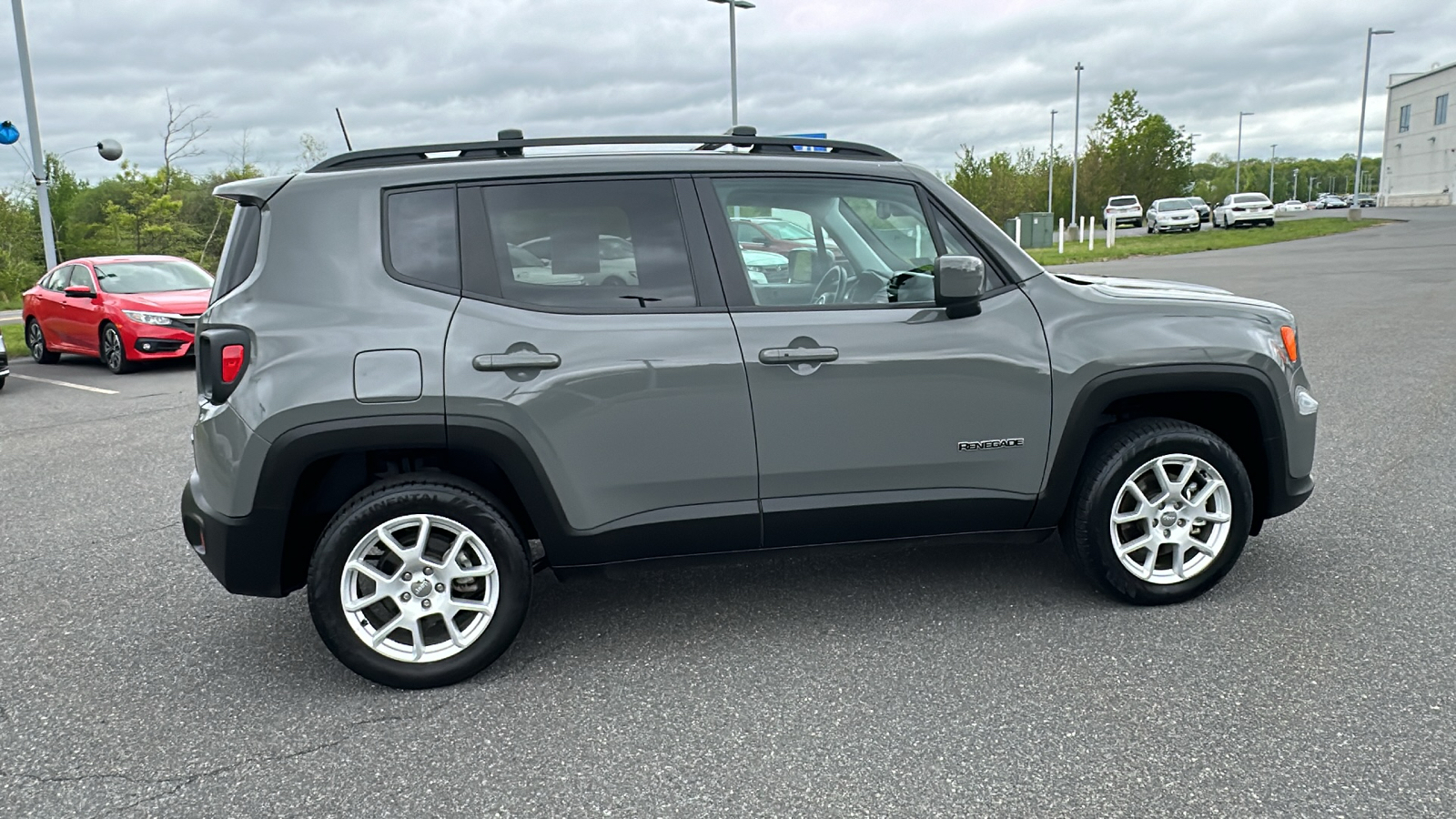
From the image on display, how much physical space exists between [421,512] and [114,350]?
11.7m

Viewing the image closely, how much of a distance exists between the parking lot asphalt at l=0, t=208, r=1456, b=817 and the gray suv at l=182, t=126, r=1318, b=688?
1.05ft

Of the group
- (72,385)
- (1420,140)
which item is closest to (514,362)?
(72,385)

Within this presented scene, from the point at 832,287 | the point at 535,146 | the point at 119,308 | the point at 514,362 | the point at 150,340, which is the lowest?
the point at 150,340

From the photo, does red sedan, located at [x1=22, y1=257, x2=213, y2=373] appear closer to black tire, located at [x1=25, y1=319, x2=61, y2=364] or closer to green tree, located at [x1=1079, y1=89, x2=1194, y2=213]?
black tire, located at [x1=25, y1=319, x2=61, y2=364]

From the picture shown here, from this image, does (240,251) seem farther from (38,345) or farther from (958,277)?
(38,345)

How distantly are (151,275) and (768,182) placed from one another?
1238 centimetres

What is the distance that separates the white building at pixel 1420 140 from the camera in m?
80.7

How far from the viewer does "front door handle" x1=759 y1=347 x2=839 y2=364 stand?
3.74m

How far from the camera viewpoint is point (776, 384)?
375cm

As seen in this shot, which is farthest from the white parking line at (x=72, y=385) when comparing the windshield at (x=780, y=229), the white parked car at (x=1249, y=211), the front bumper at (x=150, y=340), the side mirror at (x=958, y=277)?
the white parked car at (x=1249, y=211)

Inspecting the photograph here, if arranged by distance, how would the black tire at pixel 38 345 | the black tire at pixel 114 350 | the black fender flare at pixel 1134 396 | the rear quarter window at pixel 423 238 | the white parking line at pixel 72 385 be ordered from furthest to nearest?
the black tire at pixel 38 345
the black tire at pixel 114 350
the white parking line at pixel 72 385
the black fender flare at pixel 1134 396
the rear quarter window at pixel 423 238

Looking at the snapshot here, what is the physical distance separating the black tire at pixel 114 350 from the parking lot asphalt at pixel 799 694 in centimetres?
850

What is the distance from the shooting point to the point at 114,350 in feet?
43.7

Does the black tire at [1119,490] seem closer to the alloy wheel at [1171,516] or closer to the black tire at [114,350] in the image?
the alloy wheel at [1171,516]
